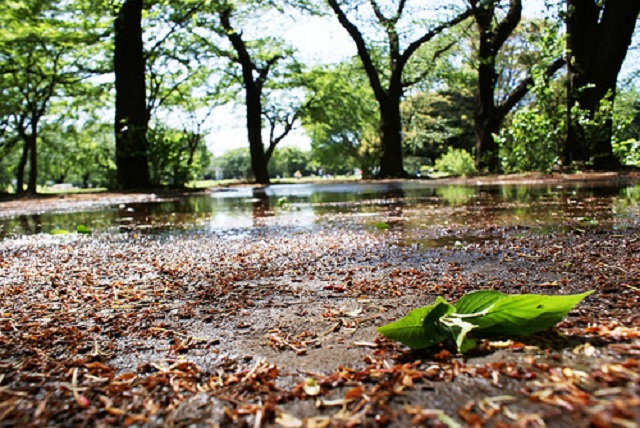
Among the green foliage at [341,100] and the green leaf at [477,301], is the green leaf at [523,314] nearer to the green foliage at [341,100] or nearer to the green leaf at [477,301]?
the green leaf at [477,301]

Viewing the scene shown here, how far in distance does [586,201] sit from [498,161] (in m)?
10.9

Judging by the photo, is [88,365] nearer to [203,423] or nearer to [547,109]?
[203,423]

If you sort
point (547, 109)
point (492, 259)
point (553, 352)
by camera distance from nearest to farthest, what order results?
point (553, 352) → point (492, 259) → point (547, 109)

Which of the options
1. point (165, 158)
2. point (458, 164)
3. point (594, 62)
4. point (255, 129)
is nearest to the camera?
point (594, 62)

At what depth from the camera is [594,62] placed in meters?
9.06

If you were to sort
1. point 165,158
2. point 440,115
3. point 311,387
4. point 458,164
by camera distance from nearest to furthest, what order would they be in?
point 311,387 < point 165,158 < point 458,164 < point 440,115

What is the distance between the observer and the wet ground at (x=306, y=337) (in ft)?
2.85

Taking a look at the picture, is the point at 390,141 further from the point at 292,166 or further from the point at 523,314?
the point at 292,166

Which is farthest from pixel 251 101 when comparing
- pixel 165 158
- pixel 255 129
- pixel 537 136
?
pixel 537 136

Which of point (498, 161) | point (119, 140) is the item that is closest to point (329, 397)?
point (119, 140)

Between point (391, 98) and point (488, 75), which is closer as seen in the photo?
point (488, 75)

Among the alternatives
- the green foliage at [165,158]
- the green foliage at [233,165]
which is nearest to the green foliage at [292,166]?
the green foliage at [233,165]

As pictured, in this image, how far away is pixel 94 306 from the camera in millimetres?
1667

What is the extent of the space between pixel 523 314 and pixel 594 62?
32.3 ft
